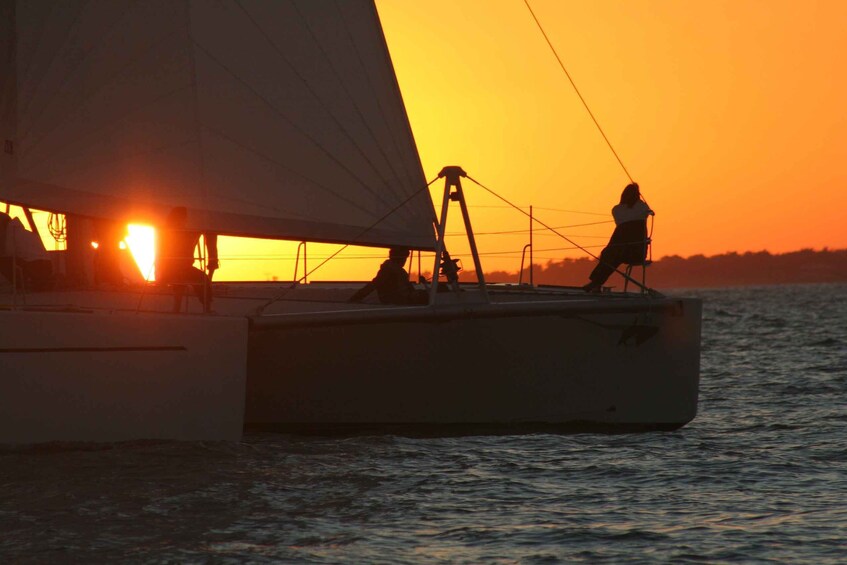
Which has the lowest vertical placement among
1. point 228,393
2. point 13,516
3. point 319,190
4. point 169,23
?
point 13,516

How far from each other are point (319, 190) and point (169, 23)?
6.88 ft

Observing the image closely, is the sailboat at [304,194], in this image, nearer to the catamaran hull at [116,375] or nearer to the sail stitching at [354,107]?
the sail stitching at [354,107]

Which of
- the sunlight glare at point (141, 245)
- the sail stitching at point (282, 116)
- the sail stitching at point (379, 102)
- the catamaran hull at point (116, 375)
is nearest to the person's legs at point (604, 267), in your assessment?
the sail stitching at point (379, 102)

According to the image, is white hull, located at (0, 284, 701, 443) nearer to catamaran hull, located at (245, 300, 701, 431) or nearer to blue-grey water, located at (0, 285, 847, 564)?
catamaran hull, located at (245, 300, 701, 431)

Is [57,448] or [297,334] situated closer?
[57,448]

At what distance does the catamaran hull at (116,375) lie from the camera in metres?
10.1

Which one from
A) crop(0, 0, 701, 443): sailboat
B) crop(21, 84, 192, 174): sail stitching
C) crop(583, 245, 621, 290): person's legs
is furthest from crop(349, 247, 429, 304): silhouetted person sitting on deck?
crop(21, 84, 192, 174): sail stitching

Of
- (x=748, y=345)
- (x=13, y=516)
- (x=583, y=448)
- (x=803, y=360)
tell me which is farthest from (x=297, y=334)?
(x=748, y=345)

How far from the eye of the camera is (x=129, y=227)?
13.5m

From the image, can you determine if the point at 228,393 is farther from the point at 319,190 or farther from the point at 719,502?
the point at 719,502

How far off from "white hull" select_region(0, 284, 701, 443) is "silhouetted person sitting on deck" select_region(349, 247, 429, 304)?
1.25 feet

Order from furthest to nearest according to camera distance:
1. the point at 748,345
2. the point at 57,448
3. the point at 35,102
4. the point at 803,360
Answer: the point at 748,345 → the point at 803,360 → the point at 35,102 → the point at 57,448

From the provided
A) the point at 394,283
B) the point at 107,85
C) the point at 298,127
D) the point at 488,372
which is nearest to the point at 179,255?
the point at 298,127

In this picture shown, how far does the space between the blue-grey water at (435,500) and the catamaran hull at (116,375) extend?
0.73 feet
